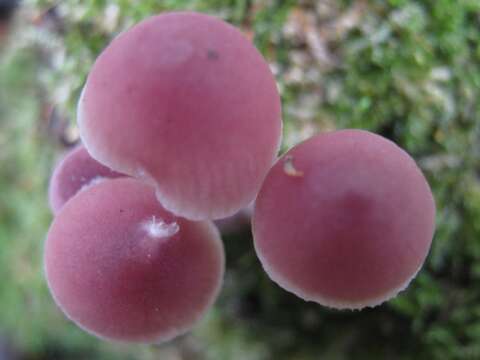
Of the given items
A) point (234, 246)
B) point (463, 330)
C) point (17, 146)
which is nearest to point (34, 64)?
point (17, 146)

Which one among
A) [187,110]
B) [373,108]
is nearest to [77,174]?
[187,110]

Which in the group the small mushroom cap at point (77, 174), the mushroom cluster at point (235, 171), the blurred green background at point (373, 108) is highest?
the mushroom cluster at point (235, 171)

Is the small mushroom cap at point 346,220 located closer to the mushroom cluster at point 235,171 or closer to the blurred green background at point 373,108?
the mushroom cluster at point 235,171

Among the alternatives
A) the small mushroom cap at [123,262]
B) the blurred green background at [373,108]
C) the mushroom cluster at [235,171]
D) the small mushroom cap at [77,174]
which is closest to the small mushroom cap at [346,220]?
the mushroom cluster at [235,171]

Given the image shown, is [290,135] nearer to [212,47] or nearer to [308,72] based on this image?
[308,72]

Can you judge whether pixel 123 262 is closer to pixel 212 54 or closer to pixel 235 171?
pixel 235 171

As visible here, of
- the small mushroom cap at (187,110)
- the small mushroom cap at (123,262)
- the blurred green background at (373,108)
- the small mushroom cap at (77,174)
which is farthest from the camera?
the blurred green background at (373,108)

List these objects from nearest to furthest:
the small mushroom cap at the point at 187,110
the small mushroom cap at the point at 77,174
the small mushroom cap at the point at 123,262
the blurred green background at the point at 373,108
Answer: the small mushroom cap at the point at 187,110 → the small mushroom cap at the point at 123,262 → the small mushroom cap at the point at 77,174 → the blurred green background at the point at 373,108
